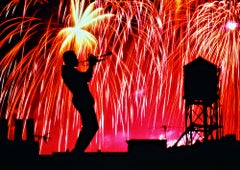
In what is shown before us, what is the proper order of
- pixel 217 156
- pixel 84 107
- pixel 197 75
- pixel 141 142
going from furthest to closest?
pixel 197 75 < pixel 141 142 < pixel 84 107 < pixel 217 156

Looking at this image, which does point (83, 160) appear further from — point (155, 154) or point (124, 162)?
point (155, 154)

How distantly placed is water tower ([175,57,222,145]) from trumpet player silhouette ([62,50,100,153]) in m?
10.2

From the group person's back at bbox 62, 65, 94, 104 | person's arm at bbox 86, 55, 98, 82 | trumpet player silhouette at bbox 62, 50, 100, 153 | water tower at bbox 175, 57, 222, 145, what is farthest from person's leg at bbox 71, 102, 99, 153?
water tower at bbox 175, 57, 222, 145

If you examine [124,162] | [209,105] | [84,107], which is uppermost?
[209,105]

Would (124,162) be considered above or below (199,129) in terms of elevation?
below

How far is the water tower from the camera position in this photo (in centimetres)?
2056

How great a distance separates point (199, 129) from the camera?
20984 mm

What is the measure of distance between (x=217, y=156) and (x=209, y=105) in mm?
11725

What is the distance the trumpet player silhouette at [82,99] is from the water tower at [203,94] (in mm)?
10151

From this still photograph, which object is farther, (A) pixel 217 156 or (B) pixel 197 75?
(B) pixel 197 75

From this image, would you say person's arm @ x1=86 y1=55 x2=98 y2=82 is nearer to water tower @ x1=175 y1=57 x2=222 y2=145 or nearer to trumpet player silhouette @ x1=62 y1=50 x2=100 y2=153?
trumpet player silhouette @ x1=62 y1=50 x2=100 y2=153

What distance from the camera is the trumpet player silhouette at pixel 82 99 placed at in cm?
1074

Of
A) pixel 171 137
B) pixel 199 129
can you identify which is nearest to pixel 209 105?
pixel 199 129

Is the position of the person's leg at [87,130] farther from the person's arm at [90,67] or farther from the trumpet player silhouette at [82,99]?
the person's arm at [90,67]
